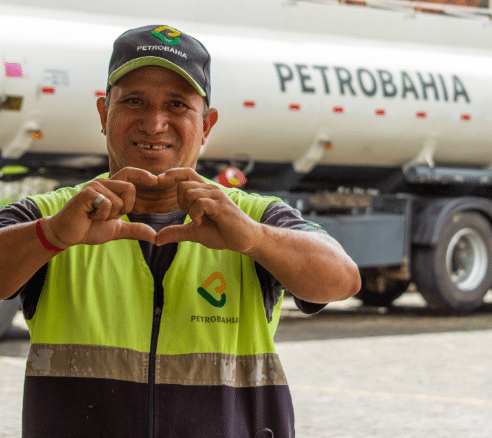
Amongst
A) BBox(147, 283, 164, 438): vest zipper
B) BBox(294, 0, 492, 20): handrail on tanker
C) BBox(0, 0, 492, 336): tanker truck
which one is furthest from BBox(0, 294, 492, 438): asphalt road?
BBox(294, 0, 492, 20): handrail on tanker

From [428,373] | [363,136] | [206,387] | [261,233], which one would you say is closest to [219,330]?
[206,387]

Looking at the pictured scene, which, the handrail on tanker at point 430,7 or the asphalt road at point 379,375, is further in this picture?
the handrail on tanker at point 430,7

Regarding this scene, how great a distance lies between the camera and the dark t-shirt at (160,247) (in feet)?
6.95

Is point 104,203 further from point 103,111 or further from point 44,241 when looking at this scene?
point 103,111

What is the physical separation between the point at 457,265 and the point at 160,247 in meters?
9.96

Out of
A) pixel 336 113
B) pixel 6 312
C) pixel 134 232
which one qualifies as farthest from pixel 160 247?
pixel 336 113

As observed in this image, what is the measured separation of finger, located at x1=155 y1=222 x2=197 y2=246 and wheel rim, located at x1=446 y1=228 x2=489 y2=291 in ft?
32.6

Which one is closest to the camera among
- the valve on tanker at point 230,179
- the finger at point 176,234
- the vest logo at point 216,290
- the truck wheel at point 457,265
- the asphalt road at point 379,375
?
the finger at point 176,234

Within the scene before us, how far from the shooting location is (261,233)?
78.8 inches

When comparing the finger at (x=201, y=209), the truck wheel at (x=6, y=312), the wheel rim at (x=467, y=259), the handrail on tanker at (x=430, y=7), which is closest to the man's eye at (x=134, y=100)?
the finger at (x=201, y=209)

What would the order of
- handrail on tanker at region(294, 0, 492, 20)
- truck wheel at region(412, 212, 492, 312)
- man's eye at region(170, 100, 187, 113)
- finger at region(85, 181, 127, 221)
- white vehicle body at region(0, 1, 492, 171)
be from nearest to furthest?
finger at region(85, 181, 127, 221)
man's eye at region(170, 100, 187, 113)
white vehicle body at region(0, 1, 492, 171)
handrail on tanker at region(294, 0, 492, 20)
truck wheel at region(412, 212, 492, 312)

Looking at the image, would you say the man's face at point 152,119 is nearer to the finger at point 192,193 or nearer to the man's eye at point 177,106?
the man's eye at point 177,106

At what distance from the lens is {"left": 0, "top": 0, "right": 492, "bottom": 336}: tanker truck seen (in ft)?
29.0

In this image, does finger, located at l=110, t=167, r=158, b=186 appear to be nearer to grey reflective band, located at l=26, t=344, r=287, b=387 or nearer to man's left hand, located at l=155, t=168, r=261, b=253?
man's left hand, located at l=155, t=168, r=261, b=253
